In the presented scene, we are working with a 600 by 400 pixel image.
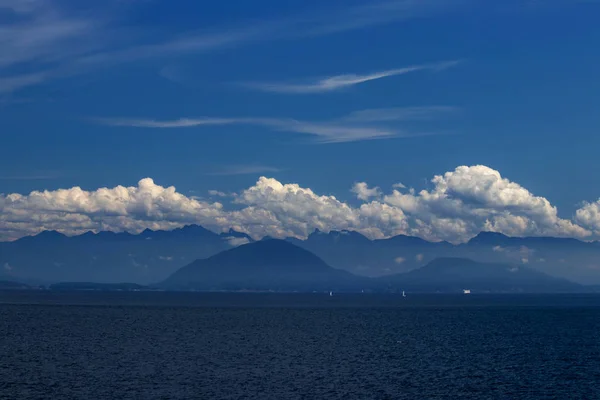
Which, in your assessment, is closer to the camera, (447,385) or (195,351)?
(447,385)

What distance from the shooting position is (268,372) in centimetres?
12475

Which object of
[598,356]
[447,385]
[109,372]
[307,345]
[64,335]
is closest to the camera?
[447,385]

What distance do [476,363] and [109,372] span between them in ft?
208

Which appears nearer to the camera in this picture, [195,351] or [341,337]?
[195,351]

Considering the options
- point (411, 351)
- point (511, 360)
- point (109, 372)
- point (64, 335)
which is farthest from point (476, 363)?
point (64, 335)

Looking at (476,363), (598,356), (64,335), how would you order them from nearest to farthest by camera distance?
(476,363) < (598,356) < (64,335)

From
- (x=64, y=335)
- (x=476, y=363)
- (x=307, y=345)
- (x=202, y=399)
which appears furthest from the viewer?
(x=64, y=335)

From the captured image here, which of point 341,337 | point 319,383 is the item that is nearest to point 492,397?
point 319,383

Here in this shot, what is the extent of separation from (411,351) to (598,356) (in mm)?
35791

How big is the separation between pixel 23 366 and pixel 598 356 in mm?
104836

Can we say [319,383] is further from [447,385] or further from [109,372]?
[109,372]

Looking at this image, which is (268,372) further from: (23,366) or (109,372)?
(23,366)

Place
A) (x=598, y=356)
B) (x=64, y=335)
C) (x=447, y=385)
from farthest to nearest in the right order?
(x=64, y=335), (x=598, y=356), (x=447, y=385)

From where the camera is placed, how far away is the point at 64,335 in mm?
190875
